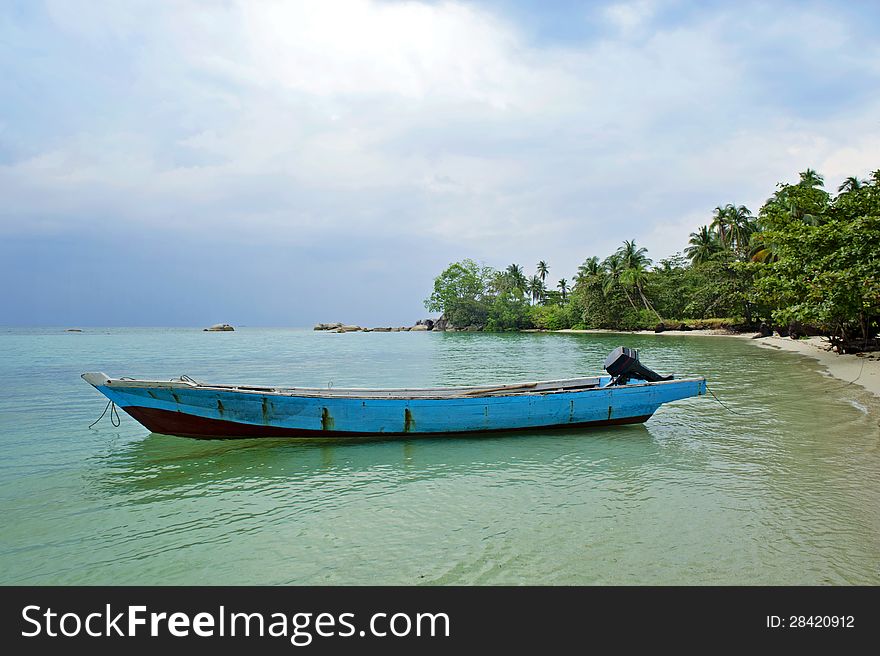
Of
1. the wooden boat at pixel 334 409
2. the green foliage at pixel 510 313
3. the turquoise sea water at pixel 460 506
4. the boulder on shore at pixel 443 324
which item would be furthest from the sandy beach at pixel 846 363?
the boulder on shore at pixel 443 324

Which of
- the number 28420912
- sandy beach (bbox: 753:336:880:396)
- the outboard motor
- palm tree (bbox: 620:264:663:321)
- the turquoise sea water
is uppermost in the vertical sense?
palm tree (bbox: 620:264:663:321)

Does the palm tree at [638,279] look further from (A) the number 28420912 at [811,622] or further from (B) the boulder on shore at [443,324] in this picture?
(A) the number 28420912 at [811,622]

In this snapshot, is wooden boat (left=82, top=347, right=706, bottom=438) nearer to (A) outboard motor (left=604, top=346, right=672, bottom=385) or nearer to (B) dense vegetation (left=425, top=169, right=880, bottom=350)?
(A) outboard motor (left=604, top=346, right=672, bottom=385)

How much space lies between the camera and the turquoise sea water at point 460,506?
528 cm

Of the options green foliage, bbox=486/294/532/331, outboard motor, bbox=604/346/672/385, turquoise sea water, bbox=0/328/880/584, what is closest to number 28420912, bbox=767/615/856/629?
turquoise sea water, bbox=0/328/880/584

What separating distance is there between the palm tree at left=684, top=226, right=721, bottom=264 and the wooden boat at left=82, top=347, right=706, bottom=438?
56217mm

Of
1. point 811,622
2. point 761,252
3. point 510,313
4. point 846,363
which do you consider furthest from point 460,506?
point 510,313

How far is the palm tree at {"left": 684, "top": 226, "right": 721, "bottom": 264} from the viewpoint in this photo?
196ft

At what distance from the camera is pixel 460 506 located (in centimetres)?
711

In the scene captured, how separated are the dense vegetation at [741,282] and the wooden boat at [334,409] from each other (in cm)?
1194

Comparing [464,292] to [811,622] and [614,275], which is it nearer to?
[614,275]

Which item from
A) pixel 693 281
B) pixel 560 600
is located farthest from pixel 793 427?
pixel 693 281

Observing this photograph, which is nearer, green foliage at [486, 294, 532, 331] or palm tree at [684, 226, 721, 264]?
palm tree at [684, 226, 721, 264]

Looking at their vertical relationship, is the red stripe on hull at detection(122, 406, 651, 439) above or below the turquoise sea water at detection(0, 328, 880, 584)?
above
